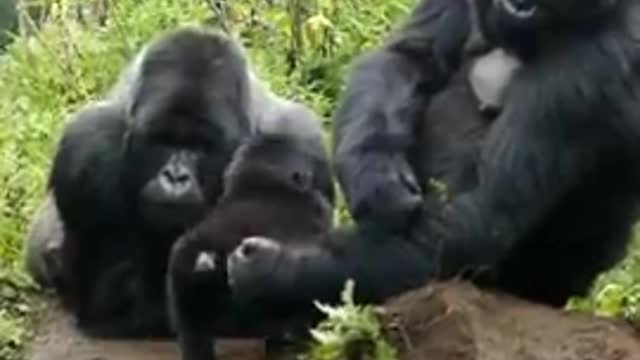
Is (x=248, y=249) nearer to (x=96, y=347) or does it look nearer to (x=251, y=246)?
(x=251, y=246)

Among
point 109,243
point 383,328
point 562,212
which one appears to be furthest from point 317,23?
point 383,328

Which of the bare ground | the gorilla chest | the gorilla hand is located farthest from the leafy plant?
the gorilla chest

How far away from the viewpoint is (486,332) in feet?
14.6

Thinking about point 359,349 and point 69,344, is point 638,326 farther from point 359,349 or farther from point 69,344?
point 69,344

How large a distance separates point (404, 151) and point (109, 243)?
907 millimetres

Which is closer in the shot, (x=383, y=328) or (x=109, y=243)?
(x=383, y=328)

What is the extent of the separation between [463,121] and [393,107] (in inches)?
6.8

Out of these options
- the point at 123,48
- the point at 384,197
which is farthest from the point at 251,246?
the point at 123,48

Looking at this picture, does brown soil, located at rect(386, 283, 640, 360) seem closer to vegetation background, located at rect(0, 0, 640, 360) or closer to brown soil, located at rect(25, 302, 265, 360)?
brown soil, located at rect(25, 302, 265, 360)

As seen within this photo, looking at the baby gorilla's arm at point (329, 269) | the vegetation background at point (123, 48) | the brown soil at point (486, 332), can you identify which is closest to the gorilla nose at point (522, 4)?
the baby gorilla's arm at point (329, 269)

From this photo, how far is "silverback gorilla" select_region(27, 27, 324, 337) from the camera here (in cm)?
522

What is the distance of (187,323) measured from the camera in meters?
4.80

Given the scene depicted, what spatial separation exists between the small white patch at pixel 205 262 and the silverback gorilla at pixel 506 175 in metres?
0.05

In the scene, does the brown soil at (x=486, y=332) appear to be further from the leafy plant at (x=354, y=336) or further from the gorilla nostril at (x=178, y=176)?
the gorilla nostril at (x=178, y=176)
